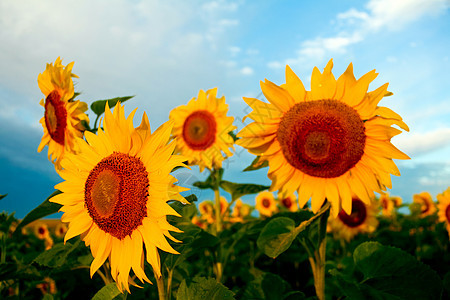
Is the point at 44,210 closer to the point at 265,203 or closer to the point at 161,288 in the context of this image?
the point at 161,288

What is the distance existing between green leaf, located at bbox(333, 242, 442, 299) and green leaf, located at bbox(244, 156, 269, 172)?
36.5 inches

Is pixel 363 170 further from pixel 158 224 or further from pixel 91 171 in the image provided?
pixel 91 171

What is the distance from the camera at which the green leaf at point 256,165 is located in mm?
2578

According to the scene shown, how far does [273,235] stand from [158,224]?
0.93 metres

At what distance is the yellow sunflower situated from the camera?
5418 millimetres

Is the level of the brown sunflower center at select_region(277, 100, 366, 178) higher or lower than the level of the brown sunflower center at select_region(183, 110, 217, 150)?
lower

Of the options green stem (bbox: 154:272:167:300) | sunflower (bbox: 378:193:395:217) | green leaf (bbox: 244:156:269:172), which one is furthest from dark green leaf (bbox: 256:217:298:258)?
sunflower (bbox: 378:193:395:217)

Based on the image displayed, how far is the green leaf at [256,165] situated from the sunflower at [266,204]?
5162 mm

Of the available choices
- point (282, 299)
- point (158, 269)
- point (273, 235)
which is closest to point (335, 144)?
point (273, 235)

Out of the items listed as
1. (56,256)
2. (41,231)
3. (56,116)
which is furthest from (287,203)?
(41,231)

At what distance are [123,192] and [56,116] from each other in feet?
6.10

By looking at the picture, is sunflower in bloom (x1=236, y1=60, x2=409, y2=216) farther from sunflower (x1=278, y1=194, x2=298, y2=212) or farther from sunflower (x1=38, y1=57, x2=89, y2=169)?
sunflower (x1=278, y1=194, x2=298, y2=212)

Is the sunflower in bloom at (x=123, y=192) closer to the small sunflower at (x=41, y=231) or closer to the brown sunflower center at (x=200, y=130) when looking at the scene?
the brown sunflower center at (x=200, y=130)

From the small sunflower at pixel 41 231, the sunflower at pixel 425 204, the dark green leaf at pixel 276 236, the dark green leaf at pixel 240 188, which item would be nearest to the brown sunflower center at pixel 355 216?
the dark green leaf at pixel 240 188
